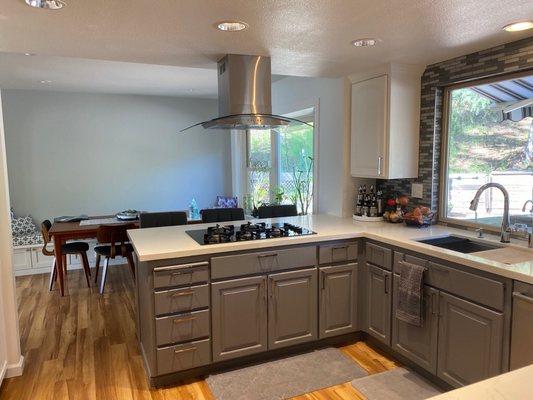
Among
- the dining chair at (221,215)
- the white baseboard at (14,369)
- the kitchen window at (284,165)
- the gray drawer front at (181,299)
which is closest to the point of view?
the gray drawer front at (181,299)

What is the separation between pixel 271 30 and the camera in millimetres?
2277

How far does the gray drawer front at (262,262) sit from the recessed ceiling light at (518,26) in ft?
5.83

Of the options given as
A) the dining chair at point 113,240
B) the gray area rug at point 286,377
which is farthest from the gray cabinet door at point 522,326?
the dining chair at point 113,240

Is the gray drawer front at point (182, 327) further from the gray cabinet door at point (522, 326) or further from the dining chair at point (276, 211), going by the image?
the gray cabinet door at point (522, 326)

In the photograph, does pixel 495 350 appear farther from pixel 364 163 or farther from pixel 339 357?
pixel 364 163

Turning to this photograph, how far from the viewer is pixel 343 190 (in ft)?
12.2

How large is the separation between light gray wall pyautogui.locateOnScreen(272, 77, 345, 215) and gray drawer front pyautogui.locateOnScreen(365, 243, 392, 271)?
2.73 feet

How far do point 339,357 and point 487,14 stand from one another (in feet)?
7.71

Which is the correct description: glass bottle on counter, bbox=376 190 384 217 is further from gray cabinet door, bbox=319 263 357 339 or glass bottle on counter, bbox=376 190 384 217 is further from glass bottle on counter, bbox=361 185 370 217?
gray cabinet door, bbox=319 263 357 339

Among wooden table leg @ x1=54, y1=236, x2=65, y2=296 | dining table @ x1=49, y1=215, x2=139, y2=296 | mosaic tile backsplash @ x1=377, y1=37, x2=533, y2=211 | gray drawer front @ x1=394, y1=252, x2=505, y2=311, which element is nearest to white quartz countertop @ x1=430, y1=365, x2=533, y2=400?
gray drawer front @ x1=394, y1=252, x2=505, y2=311

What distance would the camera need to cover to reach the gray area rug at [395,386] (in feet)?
7.94

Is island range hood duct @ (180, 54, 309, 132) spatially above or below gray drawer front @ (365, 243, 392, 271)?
above

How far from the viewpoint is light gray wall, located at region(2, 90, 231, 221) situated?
5.43m

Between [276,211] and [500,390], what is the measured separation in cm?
307
